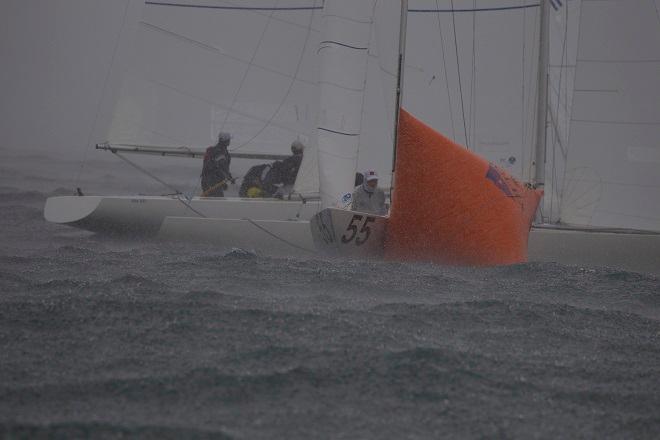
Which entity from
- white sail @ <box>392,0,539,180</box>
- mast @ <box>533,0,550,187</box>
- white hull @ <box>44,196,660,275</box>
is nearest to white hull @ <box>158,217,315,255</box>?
white hull @ <box>44,196,660,275</box>

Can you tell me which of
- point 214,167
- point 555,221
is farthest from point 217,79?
point 555,221

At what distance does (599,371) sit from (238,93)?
8.19 m

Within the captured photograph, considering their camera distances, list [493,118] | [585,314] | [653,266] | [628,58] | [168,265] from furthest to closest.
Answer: [493,118] → [628,58] → [653,266] → [168,265] → [585,314]

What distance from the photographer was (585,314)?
5.65 meters

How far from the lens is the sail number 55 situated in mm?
8078

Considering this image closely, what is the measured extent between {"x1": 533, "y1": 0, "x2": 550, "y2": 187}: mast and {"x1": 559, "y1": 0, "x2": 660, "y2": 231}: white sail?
324mm

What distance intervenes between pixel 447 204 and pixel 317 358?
404 cm

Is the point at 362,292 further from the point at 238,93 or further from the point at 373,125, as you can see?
the point at 238,93

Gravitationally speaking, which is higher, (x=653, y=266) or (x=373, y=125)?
(x=373, y=125)

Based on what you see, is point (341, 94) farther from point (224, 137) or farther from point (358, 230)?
point (224, 137)

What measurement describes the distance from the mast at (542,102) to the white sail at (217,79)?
3052 mm

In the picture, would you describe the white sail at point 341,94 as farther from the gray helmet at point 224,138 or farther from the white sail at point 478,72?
the gray helmet at point 224,138

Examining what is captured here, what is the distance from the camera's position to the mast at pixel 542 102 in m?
9.78

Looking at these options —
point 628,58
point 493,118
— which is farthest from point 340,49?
point 628,58
